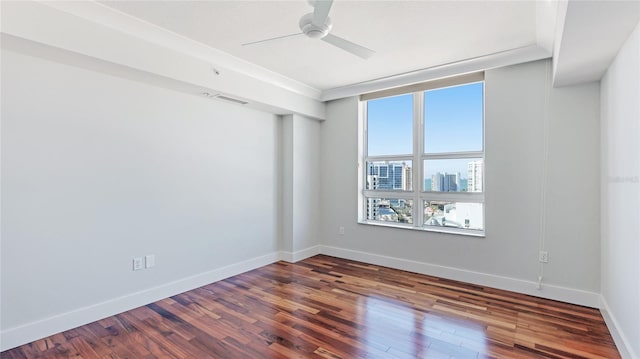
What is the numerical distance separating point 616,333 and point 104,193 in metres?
4.25

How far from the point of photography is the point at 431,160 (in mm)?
4020

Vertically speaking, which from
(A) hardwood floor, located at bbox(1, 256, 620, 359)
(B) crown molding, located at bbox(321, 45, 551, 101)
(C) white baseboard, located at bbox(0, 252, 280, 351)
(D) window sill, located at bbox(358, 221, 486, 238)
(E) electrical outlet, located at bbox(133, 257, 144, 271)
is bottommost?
(A) hardwood floor, located at bbox(1, 256, 620, 359)

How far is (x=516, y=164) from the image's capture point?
3.30 metres

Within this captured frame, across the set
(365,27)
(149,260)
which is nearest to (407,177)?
(365,27)

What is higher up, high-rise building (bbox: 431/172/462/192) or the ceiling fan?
the ceiling fan

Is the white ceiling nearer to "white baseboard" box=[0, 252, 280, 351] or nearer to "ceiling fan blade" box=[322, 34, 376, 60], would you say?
"ceiling fan blade" box=[322, 34, 376, 60]

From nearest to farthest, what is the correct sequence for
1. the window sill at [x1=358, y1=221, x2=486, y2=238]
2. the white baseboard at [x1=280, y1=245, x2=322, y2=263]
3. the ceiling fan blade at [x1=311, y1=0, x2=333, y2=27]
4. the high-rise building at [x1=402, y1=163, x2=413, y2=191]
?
the ceiling fan blade at [x1=311, y1=0, x2=333, y2=27] < the window sill at [x1=358, y1=221, x2=486, y2=238] < the high-rise building at [x1=402, y1=163, x2=413, y2=191] < the white baseboard at [x1=280, y1=245, x2=322, y2=263]

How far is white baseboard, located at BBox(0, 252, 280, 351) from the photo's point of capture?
228 centimetres

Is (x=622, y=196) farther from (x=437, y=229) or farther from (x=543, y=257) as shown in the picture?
(x=437, y=229)

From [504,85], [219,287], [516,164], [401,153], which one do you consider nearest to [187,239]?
[219,287]

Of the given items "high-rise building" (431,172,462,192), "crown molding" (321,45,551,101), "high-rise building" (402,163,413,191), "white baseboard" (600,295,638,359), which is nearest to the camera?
"white baseboard" (600,295,638,359)

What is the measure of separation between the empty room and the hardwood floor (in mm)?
22

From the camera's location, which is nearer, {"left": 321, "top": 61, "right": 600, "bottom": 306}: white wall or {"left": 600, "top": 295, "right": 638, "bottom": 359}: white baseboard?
{"left": 600, "top": 295, "right": 638, "bottom": 359}: white baseboard

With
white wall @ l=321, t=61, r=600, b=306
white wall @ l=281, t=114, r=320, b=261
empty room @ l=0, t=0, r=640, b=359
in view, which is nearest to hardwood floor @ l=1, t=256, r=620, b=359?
empty room @ l=0, t=0, r=640, b=359
